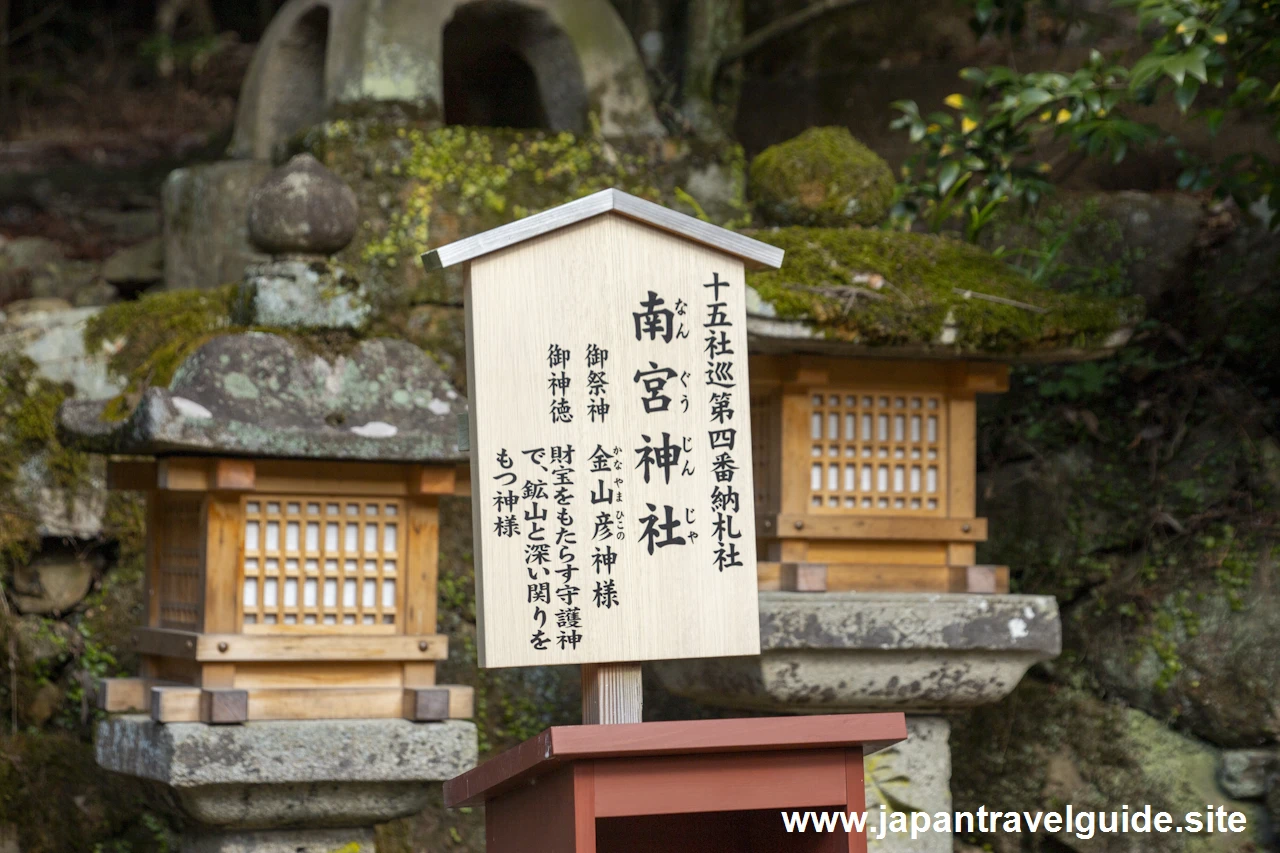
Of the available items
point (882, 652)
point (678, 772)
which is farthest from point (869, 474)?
point (678, 772)

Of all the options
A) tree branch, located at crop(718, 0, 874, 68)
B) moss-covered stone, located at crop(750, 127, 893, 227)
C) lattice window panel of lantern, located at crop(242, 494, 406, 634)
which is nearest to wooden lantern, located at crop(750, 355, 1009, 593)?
moss-covered stone, located at crop(750, 127, 893, 227)

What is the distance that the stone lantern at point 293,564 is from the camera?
4.62 meters

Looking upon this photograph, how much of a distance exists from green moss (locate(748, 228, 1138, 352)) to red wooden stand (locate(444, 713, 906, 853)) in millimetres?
1874

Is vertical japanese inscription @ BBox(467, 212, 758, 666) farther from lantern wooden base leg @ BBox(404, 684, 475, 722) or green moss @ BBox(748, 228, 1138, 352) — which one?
lantern wooden base leg @ BBox(404, 684, 475, 722)

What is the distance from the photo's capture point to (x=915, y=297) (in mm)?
5133

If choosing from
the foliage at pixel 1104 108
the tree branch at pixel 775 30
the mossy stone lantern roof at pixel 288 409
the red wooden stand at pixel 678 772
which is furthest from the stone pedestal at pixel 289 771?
the tree branch at pixel 775 30

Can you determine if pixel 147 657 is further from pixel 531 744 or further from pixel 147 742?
pixel 531 744

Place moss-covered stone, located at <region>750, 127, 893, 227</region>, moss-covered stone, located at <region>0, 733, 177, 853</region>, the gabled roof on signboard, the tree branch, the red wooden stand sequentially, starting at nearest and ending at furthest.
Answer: the red wooden stand → the gabled roof on signboard → moss-covered stone, located at <region>750, 127, 893, 227</region> → moss-covered stone, located at <region>0, 733, 177, 853</region> → the tree branch

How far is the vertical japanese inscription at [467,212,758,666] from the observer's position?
3441mm

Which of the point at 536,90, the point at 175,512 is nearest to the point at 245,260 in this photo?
the point at 536,90

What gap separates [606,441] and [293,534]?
1712 mm

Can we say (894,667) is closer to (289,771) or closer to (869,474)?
(869,474)

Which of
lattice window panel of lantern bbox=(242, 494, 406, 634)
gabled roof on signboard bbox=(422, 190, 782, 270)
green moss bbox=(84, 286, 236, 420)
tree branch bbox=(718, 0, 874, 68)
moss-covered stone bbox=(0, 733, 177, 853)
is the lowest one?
moss-covered stone bbox=(0, 733, 177, 853)

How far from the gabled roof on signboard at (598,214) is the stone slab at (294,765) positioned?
1.83 m
